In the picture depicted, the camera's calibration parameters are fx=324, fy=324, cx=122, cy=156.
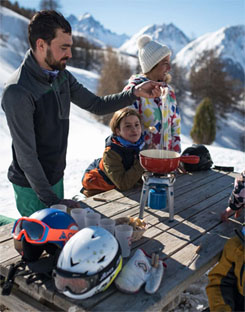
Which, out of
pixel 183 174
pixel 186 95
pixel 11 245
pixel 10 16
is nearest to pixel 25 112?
pixel 11 245

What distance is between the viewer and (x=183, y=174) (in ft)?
13.1

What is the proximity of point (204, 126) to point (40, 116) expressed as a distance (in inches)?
776

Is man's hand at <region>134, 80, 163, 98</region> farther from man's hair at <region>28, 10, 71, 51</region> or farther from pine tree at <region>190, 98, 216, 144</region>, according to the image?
pine tree at <region>190, 98, 216, 144</region>

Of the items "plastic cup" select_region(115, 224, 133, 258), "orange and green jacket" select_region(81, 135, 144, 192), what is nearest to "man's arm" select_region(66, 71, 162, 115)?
"orange and green jacket" select_region(81, 135, 144, 192)

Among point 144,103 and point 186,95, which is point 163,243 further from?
point 186,95

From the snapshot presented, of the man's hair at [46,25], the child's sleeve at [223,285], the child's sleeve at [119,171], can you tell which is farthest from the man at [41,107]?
the child's sleeve at [223,285]

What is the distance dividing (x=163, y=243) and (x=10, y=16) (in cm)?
3892

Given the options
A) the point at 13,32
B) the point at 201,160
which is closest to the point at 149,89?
the point at 201,160

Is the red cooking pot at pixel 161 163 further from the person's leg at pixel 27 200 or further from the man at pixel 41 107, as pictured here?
the person's leg at pixel 27 200

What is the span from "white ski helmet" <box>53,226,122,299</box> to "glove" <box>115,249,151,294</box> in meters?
0.07

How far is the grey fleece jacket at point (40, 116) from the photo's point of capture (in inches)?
92.2

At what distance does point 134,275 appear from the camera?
1.79m

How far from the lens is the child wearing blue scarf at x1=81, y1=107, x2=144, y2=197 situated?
327cm

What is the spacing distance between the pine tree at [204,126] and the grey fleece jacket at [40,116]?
745 inches
